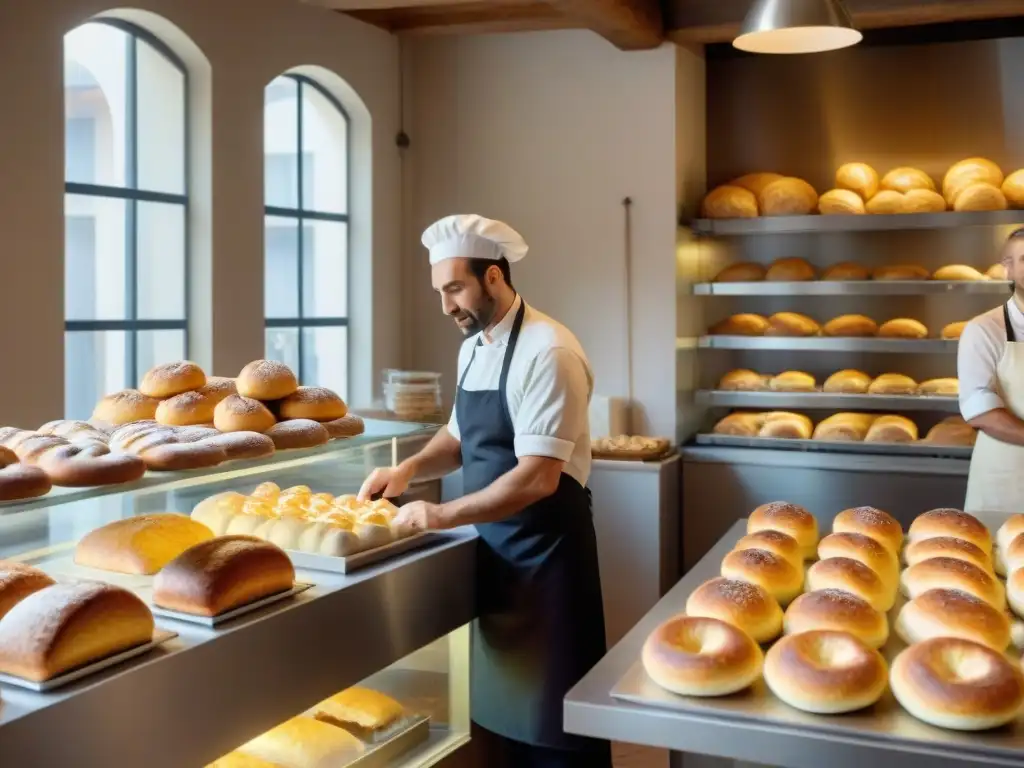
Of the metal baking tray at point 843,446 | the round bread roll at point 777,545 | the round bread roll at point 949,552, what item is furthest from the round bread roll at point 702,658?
the metal baking tray at point 843,446

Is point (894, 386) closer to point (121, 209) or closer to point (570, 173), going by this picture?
point (570, 173)

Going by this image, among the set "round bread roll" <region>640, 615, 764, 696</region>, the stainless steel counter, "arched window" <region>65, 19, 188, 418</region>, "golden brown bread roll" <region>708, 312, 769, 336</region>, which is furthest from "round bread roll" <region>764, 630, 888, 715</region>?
"golden brown bread roll" <region>708, 312, 769, 336</region>

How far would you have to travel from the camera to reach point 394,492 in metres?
2.81

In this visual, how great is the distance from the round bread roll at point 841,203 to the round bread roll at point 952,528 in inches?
95.2

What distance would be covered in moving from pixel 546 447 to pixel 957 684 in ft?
3.98

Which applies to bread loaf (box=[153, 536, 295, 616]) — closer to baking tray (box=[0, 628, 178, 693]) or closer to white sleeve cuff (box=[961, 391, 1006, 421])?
baking tray (box=[0, 628, 178, 693])

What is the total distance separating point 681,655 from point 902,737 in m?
0.31

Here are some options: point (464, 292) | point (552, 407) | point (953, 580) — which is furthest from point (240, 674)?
point (953, 580)

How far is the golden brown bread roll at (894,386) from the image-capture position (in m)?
4.62

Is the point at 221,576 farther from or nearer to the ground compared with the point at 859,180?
nearer to the ground

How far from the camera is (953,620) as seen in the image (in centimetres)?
173

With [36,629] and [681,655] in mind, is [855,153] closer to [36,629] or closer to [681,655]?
[681,655]

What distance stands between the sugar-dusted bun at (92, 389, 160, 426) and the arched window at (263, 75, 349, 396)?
2085 millimetres

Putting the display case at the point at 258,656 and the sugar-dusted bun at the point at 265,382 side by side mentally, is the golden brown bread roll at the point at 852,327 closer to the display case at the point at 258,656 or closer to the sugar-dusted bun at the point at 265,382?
the display case at the point at 258,656
